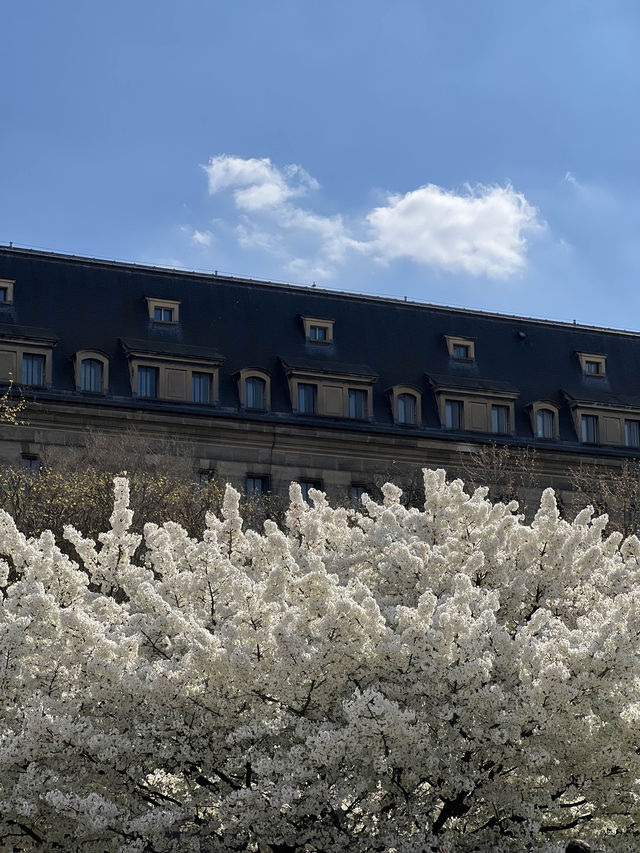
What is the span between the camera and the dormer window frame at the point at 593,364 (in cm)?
7919

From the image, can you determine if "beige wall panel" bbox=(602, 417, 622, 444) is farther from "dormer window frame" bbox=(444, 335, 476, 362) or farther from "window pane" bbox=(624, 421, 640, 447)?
"dormer window frame" bbox=(444, 335, 476, 362)

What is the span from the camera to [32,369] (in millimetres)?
65062

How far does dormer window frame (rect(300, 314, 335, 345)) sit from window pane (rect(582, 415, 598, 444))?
42.4ft

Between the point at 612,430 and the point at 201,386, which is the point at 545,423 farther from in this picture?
the point at 201,386

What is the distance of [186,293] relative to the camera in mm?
72250

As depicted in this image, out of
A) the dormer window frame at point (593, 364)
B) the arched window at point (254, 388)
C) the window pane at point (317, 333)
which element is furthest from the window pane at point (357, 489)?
the dormer window frame at point (593, 364)

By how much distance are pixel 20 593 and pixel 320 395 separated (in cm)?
5180

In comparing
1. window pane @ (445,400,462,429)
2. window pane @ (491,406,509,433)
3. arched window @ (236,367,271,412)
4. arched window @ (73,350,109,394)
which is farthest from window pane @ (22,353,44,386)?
window pane @ (491,406,509,433)

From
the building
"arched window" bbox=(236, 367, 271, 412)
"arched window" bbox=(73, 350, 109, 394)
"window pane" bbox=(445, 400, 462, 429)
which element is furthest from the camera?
"window pane" bbox=(445, 400, 462, 429)

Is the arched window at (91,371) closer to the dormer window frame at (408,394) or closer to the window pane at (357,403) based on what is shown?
the window pane at (357,403)

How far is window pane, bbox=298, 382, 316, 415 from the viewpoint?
70.5 metres

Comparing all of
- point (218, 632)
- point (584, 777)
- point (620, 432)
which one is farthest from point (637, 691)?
point (620, 432)

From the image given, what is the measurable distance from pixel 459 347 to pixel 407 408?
5645mm

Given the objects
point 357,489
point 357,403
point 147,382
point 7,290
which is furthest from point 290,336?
point 7,290
